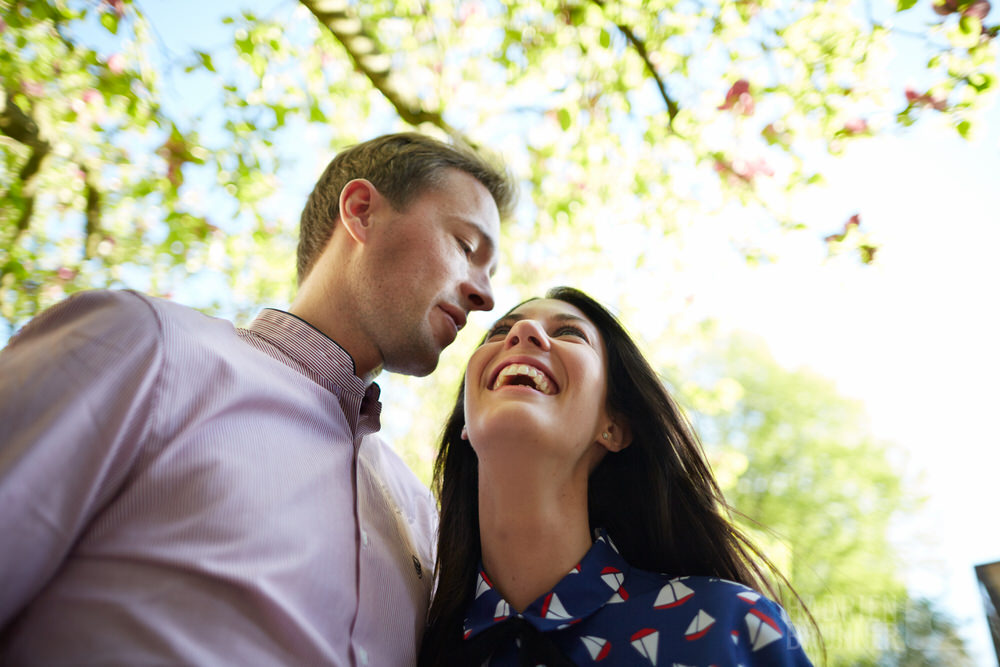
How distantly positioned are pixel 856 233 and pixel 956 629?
12.7 metres

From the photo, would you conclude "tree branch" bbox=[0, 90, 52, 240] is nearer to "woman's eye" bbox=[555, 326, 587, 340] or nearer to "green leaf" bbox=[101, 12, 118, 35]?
"green leaf" bbox=[101, 12, 118, 35]

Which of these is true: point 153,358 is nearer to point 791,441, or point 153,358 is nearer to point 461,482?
point 461,482

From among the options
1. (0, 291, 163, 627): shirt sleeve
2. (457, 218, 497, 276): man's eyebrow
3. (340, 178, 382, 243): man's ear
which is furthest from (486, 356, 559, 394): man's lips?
(0, 291, 163, 627): shirt sleeve

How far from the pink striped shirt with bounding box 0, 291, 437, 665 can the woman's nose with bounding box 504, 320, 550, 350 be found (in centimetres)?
68

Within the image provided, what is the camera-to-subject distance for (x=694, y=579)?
1.91 m

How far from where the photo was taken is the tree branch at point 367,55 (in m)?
3.71

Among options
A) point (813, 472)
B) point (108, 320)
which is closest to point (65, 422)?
point (108, 320)

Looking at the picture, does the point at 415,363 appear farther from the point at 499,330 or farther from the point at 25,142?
the point at 25,142

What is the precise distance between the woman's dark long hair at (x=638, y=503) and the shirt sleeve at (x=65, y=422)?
1.04 m

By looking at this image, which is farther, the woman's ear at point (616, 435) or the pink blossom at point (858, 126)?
the pink blossom at point (858, 126)

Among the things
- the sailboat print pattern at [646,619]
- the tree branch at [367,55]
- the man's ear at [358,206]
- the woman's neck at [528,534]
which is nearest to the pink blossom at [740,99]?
the tree branch at [367,55]

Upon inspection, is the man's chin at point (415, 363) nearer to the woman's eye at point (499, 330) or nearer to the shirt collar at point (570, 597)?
the woman's eye at point (499, 330)

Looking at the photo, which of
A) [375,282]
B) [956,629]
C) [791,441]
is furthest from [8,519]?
[791,441]

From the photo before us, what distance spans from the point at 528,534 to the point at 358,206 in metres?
1.49
